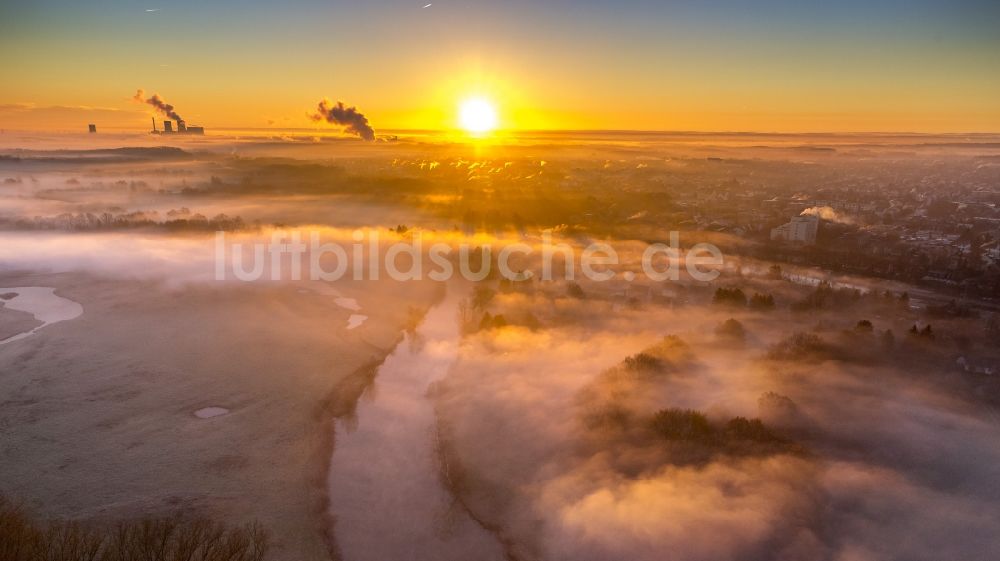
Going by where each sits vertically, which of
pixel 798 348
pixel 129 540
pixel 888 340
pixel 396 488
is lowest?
pixel 396 488

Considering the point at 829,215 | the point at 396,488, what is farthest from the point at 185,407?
the point at 829,215

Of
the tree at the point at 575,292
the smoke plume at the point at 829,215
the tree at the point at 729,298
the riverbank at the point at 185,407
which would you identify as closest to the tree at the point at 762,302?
the tree at the point at 729,298

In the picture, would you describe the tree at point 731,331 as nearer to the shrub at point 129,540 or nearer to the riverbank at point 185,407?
the riverbank at point 185,407

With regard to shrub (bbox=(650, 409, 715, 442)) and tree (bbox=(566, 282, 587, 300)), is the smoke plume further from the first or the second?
shrub (bbox=(650, 409, 715, 442))

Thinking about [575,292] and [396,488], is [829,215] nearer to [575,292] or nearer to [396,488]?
[575,292]

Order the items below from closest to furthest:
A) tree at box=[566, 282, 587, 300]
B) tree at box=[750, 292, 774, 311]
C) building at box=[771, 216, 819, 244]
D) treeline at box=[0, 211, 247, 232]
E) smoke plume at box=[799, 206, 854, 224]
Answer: tree at box=[750, 292, 774, 311]
tree at box=[566, 282, 587, 300]
building at box=[771, 216, 819, 244]
smoke plume at box=[799, 206, 854, 224]
treeline at box=[0, 211, 247, 232]

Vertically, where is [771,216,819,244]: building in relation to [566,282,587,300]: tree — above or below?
above

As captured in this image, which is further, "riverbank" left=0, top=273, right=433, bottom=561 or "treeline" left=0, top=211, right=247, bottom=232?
"treeline" left=0, top=211, right=247, bottom=232

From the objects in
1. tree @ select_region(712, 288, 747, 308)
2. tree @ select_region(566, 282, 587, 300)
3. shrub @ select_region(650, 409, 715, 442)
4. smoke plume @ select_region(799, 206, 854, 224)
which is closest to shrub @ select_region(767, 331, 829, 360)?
tree @ select_region(712, 288, 747, 308)

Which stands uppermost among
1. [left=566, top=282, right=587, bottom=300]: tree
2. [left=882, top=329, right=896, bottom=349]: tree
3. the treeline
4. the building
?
the building
